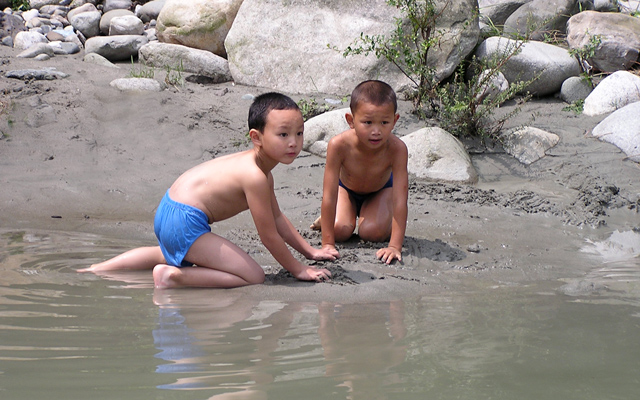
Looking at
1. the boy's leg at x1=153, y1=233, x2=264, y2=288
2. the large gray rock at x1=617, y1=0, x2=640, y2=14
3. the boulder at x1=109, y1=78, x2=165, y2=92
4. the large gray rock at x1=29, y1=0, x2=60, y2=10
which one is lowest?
the boy's leg at x1=153, y1=233, x2=264, y2=288

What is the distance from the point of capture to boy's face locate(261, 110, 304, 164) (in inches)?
143

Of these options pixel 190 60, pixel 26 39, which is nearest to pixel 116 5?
pixel 26 39

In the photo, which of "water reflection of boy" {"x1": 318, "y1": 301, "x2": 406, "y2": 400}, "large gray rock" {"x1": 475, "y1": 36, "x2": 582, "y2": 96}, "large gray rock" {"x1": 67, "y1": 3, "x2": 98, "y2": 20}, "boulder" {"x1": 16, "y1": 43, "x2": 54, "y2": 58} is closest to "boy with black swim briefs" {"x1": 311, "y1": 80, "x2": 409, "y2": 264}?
"water reflection of boy" {"x1": 318, "y1": 301, "x2": 406, "y2": 400}

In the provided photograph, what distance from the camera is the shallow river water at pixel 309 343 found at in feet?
7.43

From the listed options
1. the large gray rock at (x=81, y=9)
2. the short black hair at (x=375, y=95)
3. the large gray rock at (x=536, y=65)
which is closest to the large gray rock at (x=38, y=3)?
the large gray rock at (x=81, y=9)

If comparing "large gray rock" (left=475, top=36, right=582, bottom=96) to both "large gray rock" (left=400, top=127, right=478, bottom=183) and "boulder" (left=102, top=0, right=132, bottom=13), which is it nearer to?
"large gray rock" (left=400, top=127, right=478, bottom=183)

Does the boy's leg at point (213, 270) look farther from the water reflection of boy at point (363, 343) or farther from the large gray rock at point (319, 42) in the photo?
the large gray rock at point (319, 42)

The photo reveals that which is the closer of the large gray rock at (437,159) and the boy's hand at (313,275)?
the boy's hand at (313,275)

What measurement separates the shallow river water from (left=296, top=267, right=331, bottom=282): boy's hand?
34cm

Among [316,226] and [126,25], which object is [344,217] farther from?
[126,25]

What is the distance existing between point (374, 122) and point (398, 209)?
0.59 metres

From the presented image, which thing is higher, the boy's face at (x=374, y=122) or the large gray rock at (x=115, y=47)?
the large gray rock at (x=115, y=47)

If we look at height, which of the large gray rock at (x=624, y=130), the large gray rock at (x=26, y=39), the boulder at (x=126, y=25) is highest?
the boulder at (x=126, y=25)

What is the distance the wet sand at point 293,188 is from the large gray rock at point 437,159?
0.20 meters
